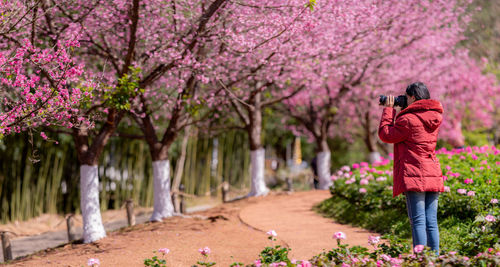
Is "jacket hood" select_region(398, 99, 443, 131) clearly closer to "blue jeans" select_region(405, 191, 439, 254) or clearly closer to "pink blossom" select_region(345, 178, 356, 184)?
"blue jeans" select_region(405, 191, 439, 254)

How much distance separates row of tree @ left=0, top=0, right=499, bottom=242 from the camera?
232 inches

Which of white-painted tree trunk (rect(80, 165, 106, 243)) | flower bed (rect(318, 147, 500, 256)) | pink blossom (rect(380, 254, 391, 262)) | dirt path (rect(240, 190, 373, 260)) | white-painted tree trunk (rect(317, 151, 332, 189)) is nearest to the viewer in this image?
pink blossom (rect(380, 254, 391, 262))

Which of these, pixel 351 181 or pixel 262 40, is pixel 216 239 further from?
pixel 262 40

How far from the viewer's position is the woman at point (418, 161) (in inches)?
171

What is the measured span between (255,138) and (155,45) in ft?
16.1

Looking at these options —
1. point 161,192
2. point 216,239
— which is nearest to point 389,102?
point 216,239

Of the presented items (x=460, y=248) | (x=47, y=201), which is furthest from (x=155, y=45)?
(x=47, y=201)

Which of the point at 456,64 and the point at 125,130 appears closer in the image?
the point at 125,130

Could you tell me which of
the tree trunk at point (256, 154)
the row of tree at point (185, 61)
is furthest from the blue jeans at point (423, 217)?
the tree trunk at point (256, 154)

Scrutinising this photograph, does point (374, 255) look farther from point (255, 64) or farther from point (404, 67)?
point (404, 67)

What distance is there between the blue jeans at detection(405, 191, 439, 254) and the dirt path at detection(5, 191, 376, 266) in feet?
5.72

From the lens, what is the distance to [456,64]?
15.8 meters

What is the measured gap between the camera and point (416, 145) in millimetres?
4418

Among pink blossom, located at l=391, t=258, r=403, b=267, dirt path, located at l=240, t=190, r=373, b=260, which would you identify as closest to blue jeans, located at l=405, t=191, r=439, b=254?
pink blossom, located at l=391, t=258, r=403, b=267
